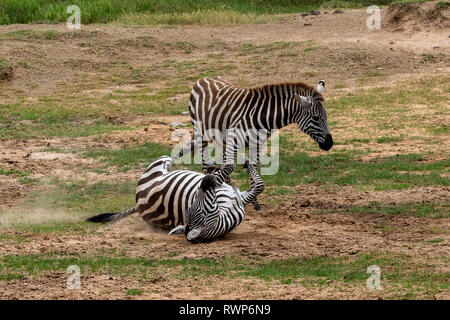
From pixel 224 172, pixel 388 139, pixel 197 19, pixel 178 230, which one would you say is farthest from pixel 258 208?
pixel 197 19

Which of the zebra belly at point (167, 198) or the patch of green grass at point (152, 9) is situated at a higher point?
the patch of green grass at point (152, 9)

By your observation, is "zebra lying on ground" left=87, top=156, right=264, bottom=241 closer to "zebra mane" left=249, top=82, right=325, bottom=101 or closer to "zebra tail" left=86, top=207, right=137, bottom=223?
"zebra tail" left=86, top=207, right=137, bottom=223

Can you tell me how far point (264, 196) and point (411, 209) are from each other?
2125 mm

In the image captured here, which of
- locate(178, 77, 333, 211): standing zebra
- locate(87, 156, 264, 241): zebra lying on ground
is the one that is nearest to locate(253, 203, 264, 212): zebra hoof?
locate(178, 77, 333, 211): standing zebra

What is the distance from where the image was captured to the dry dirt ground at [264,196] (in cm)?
761

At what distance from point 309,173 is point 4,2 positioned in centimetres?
1688

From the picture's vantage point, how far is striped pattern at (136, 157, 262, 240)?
878 cm

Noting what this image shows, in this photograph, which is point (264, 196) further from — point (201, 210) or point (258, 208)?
point (201, 210)

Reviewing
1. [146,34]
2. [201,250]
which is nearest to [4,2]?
[146,34]

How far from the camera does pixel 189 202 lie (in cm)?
912

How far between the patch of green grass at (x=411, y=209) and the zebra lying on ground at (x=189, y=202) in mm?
1527

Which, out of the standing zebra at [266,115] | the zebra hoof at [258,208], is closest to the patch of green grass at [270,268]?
the zebra hoof at [258,208]

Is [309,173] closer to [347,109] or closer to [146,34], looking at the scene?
[347,109]

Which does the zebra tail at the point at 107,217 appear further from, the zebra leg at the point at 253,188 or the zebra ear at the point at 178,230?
the zebra leg at the point at 253,188
